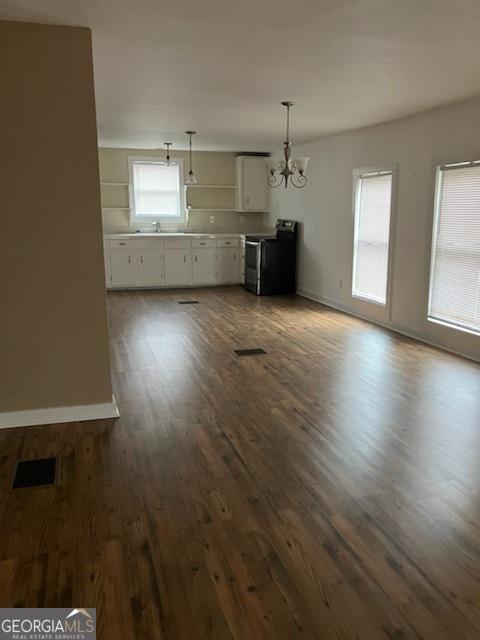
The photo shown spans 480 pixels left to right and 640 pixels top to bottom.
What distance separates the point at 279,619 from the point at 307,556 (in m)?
0.35

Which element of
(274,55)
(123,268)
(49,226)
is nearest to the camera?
(49,226)

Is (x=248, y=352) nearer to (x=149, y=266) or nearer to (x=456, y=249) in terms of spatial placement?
(x=456, y=249)

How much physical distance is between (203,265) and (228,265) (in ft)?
1.58

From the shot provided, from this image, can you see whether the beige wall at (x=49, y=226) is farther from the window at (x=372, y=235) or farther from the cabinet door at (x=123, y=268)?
the cabinet door at (x=123, y=268)

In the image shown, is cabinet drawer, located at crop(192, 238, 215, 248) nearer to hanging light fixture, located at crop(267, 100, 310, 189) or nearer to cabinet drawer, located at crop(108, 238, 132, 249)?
cabinet drawer, located at crop(108, 238, 132, 249)

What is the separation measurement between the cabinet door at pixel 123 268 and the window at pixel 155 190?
813mm

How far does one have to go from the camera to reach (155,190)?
29.9ft

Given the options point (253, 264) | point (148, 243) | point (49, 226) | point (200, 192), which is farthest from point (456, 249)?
point (200, 192)

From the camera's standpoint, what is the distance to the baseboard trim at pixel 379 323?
5.06 m

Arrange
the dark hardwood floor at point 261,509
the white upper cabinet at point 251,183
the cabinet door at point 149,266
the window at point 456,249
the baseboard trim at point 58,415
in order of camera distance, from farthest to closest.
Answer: the white upper cabinet at point 251,183, the cabinet door at point 149,266, the window at point 456,249, the baseboard trim at point 58,415, the dark hardwood floor at point 261,509

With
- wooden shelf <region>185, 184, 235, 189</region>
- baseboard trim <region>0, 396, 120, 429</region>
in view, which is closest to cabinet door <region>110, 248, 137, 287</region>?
wooden shelf <region>185, 184, 235, 189</region>

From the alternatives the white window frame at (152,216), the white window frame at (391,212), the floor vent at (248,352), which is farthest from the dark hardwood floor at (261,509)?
the white window frame at (152,216)

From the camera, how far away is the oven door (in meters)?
8.20

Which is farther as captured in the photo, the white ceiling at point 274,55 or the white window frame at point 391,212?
the white window frame at point 391,212
